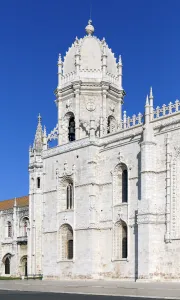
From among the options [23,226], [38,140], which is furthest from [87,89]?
[23,226]

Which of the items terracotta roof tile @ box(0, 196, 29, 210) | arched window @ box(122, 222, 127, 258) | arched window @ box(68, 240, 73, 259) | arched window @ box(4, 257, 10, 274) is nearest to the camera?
arched window @ box(122, 222, 127, 258)

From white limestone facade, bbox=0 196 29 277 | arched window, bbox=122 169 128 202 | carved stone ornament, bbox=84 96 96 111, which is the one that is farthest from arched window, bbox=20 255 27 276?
arched window, bbox=122 169 128 202

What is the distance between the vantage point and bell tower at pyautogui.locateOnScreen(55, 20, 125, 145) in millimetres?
45656

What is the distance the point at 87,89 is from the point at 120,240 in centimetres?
1401

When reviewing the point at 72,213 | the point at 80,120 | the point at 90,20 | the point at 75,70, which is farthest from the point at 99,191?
the point at 90,20

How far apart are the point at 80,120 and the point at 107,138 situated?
4.15 meters

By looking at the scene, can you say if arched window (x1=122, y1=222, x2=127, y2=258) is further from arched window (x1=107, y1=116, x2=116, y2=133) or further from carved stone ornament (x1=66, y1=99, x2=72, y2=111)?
carved stone ornament (x1=66, y1=99, x2=72, y2=111)

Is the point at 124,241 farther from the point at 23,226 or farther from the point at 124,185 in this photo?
the point at 23,226

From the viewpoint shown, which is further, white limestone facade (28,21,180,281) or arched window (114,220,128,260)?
arched window (114,220,128,260)

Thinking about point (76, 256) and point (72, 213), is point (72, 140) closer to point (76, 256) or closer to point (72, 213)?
point (72, 213)

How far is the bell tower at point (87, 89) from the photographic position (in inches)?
1797

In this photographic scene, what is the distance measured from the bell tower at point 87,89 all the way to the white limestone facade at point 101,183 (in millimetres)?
89

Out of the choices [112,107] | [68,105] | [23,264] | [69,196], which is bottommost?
[23,264]

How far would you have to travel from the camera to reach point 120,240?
131 feet
